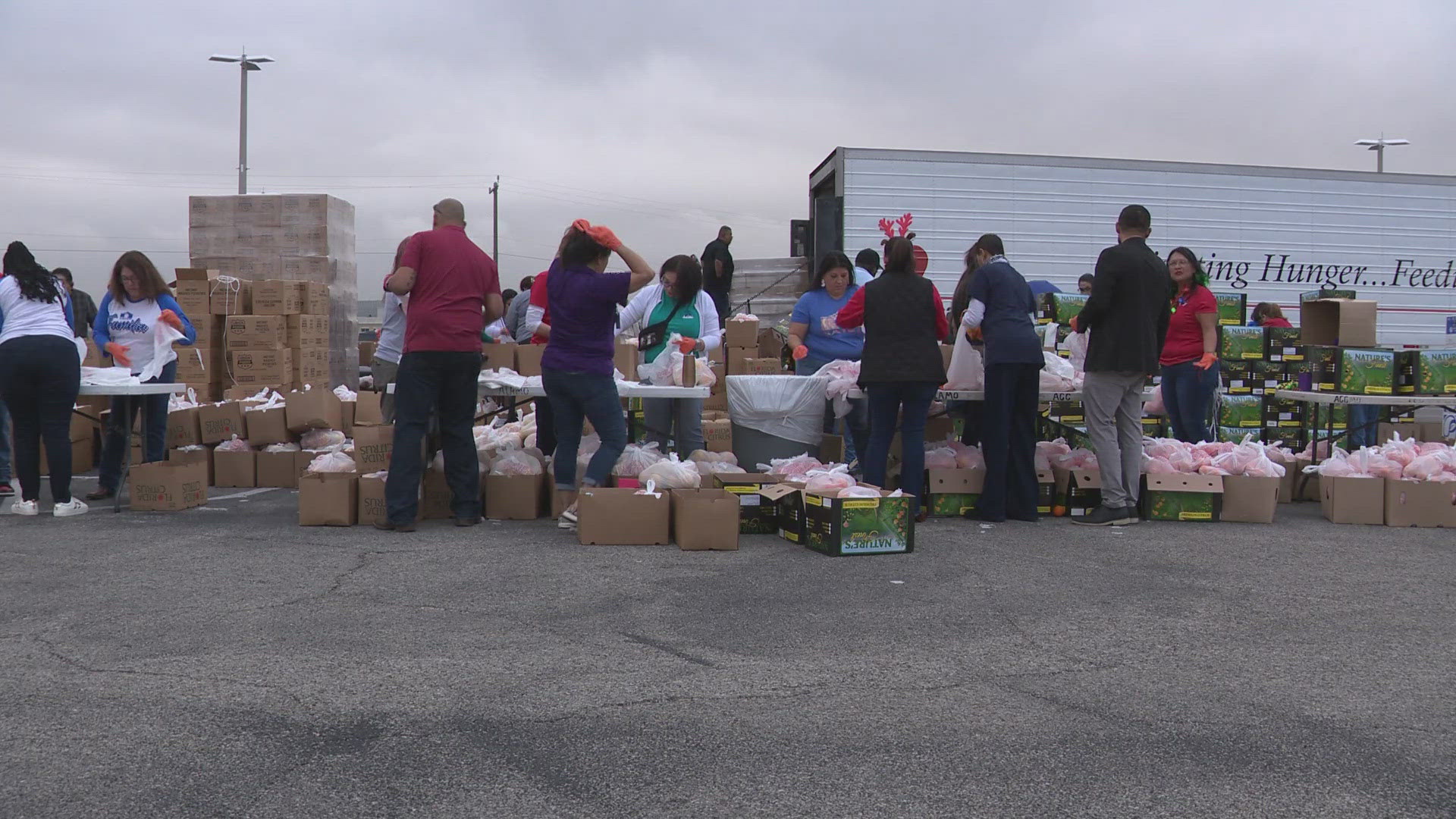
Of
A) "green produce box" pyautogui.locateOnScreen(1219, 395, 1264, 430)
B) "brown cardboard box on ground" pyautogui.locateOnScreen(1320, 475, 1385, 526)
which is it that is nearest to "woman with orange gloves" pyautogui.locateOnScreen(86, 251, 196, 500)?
"brown cardboard box on ground" pyautogui.locateOnScreen(1320, 475, 1385, 526)

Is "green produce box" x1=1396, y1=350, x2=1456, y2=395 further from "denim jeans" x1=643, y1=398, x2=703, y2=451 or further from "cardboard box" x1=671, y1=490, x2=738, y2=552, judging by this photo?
"cardboard box" x1=671, y1=490, x2=738, y2=552

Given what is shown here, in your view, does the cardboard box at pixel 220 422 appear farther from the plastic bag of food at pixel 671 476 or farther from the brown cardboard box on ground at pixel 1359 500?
the brown cardboard box on ground at pixel 1359 500

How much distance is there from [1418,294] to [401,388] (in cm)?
1434

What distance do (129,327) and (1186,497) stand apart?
6.94 meters

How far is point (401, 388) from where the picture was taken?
20.8 feet

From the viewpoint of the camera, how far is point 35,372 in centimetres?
680

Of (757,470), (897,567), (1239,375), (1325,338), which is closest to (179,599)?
(897,567)

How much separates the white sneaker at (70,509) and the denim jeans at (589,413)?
3.01 metres

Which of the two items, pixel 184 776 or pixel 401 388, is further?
pixel 401 388

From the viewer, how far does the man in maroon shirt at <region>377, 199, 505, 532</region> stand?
247 inches

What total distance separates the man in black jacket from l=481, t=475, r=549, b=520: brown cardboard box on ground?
3359 millimetres

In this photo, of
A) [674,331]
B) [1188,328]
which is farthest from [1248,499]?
[674,331]

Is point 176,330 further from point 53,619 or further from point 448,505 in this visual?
point 53,619

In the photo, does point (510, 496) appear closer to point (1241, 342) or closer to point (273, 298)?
point (273, 298)
